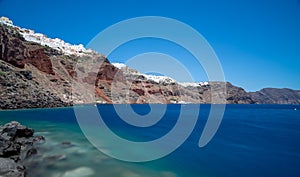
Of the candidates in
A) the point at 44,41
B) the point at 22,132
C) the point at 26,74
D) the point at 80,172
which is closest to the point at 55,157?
the point at 80,172

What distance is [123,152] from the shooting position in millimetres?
20359

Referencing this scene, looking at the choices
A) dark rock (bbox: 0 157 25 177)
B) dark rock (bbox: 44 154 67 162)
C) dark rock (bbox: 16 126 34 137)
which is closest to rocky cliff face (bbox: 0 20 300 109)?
dark rock (bbox: 16 126 34 137)

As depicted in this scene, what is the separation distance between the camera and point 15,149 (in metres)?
15.5

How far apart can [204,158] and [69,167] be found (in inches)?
420

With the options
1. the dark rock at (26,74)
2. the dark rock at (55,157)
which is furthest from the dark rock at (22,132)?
the dark rock at (26,74)

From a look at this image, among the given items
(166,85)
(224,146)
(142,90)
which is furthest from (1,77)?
(166,85)

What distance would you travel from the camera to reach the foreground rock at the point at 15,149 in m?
11.7

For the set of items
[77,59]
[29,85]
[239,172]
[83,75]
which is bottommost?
[239,172]

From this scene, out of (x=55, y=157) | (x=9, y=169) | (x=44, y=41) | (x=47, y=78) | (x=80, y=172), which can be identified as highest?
(x=44, y=41)

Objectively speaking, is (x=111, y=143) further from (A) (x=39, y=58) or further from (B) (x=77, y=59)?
(B) (x=77, y=59)

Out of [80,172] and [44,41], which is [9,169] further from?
[44,41]

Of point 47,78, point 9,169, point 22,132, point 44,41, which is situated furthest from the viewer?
point 44,41

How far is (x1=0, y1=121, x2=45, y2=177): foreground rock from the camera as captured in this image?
1166 cm

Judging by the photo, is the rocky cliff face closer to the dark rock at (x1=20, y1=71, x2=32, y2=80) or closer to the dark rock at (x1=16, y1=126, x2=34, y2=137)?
the dark rock at (x1=20, y1=71, x2=32, y2=80)
